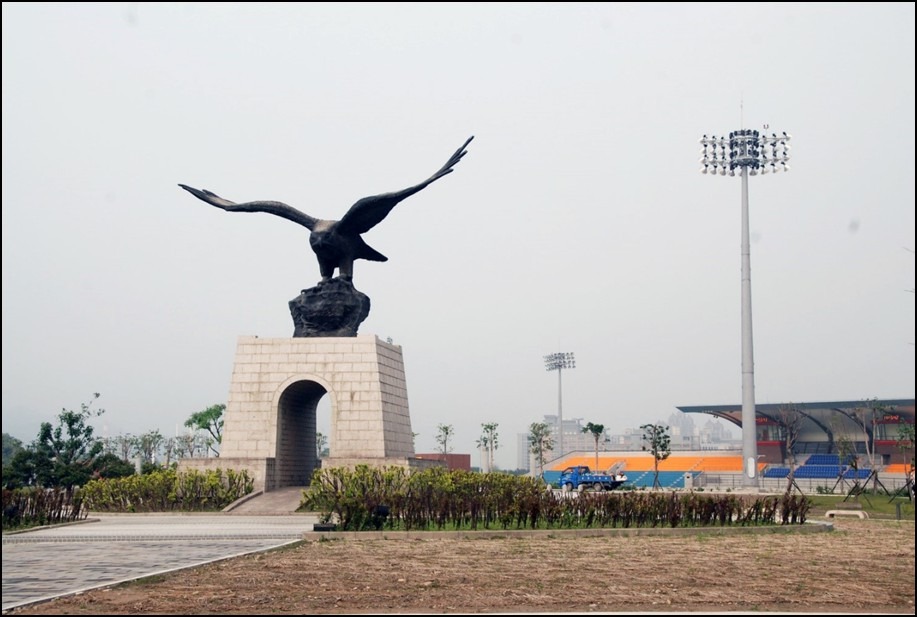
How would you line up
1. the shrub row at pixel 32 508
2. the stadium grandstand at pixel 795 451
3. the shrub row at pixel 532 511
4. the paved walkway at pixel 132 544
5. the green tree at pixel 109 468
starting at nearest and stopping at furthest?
the paved walkway at pixel 132 544 → the shrub row at pixel 532 511 → the shrub row at pixel 32 508 → the green tree at pixel 109 468 → the stadium grandstand at pixel 795 451

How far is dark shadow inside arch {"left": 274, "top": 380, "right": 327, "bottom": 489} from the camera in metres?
31.6

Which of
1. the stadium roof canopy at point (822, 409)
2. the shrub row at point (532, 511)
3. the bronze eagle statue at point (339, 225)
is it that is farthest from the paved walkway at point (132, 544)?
the stadium roof canopy at point (822, 409)

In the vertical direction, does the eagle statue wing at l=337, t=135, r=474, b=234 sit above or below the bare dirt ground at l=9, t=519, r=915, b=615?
above

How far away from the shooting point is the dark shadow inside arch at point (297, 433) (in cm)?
3158

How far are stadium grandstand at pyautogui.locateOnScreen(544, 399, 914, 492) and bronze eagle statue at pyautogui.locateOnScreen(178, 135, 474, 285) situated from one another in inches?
1500

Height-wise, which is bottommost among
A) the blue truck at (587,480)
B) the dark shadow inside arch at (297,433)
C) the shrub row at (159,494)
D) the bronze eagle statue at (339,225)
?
the blue truck at (587,480)

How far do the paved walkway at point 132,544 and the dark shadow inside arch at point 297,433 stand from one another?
8.45 feet

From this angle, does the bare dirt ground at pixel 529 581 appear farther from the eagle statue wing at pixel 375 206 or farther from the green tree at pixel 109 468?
the green tree at pixel 109 468

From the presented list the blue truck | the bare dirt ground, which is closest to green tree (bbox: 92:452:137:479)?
the blue truck

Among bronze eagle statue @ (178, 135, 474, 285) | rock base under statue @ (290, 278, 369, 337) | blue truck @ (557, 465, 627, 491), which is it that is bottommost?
blue truck @ (557, 465, 627, 491)

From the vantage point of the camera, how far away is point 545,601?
1037 cm

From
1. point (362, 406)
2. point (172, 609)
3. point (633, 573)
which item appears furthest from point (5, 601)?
point (362, 406)

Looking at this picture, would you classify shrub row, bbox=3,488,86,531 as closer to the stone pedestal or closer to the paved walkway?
the paved walkway

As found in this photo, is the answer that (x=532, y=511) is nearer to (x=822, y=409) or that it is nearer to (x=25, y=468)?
(x=25, y=468)
